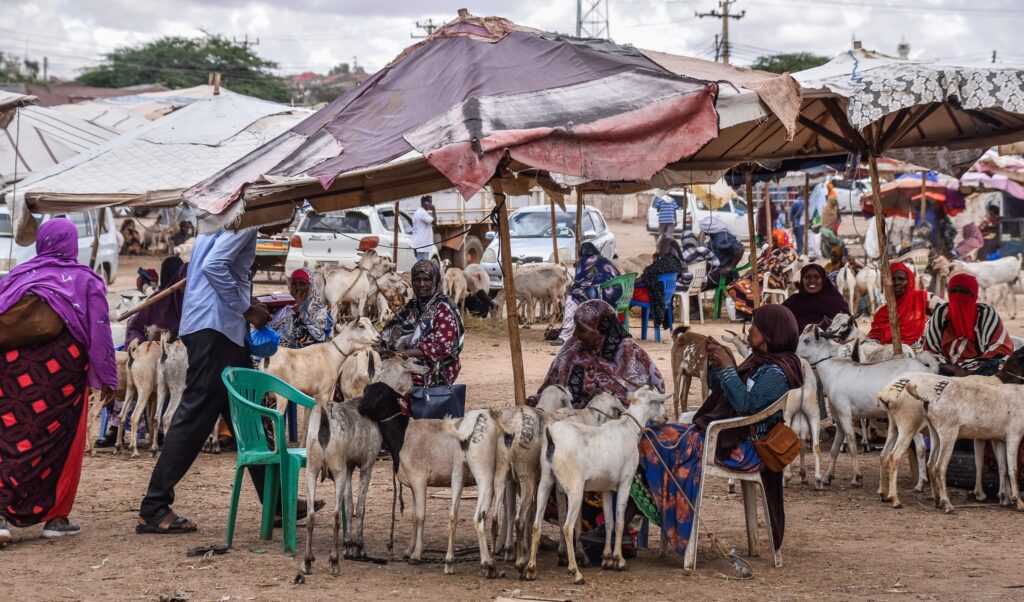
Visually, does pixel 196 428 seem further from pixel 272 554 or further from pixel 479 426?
pixel 479 426

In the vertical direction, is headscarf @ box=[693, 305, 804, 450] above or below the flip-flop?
above

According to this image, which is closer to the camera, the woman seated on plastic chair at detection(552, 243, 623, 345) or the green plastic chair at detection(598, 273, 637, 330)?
the woman seated on plastic chair at detection(552, 243, 623, 345)

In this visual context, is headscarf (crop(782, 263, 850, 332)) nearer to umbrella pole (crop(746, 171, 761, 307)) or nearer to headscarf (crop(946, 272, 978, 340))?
umbrella pole (crop(746, 171, 761, 307))

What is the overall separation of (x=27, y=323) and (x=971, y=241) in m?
23.7

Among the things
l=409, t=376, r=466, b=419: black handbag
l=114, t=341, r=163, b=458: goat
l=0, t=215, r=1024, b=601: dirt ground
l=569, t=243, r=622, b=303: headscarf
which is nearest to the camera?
l=0, t=215, r=1024, b=601: dirt ground

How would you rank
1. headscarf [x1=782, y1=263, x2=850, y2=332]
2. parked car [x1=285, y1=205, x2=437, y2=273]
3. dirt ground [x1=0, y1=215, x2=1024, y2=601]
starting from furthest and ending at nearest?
parked car [x1=285, y1=205, x2=437, y2=273] < headscarf [x1=782, y1=263, x2=850, y2=332] < dirt ground [x1=0, y1=215, x2=1024, y2=601]

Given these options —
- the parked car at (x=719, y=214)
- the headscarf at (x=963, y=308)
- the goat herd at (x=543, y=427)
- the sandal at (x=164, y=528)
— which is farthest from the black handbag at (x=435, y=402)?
the parked car at (x=719, y=214)

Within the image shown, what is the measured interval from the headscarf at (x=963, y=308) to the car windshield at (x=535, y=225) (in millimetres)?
12900

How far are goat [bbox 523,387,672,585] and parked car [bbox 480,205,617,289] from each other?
13635mm

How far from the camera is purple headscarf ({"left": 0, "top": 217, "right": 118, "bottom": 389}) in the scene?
662 centimetres

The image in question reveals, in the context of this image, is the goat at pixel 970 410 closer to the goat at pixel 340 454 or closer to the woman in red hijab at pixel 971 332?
the woman in red hijab at pixel 971 332

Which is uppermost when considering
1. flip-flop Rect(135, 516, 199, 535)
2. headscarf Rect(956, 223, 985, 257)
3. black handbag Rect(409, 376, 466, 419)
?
headscarf Rect(956, 223, 985, 257)

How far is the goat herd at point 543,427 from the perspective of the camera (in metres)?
5.66

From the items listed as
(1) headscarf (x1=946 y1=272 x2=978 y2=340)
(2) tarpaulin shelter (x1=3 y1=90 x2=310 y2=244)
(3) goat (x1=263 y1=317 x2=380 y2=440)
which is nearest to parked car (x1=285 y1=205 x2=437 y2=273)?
(2) tarpaulin shelter (x1=3 y1=90 x2=310 y2=244)
